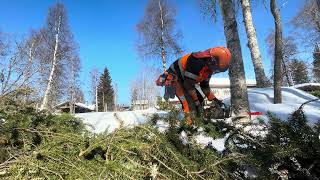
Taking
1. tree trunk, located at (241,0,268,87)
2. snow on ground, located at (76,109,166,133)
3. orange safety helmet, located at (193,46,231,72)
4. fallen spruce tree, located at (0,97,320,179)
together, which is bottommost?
fallen spruce tree, located at (0,97,320,179)

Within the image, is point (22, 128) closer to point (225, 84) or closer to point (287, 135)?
point (287, 135)

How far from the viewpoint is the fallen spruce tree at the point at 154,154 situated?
4.52 feet

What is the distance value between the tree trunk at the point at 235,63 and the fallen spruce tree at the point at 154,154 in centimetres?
435

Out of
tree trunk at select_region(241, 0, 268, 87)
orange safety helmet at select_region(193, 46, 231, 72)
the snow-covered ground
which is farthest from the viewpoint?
tree trunk at select_region(241, 0, 268, 87)

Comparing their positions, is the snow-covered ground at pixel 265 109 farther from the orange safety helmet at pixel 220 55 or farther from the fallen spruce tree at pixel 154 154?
the fallen spruce tree at pixel 154 154

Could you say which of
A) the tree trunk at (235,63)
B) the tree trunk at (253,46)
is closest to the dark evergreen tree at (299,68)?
the tree trunk at (253,46)

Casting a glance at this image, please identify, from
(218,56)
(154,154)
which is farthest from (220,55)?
(154,154)

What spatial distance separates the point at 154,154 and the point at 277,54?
8199 mm

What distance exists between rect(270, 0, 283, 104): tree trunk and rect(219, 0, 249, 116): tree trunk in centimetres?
288

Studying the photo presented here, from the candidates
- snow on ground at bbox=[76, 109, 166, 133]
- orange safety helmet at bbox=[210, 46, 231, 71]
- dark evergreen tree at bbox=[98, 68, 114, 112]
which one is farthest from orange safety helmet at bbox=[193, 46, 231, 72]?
dark evergreen tree at bbox=[98, 68, 114, 112]

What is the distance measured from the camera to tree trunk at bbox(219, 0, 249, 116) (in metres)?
6.11

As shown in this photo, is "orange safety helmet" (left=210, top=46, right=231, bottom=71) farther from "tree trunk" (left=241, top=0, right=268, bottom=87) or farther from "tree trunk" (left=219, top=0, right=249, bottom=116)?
"tree trunk" (left=241, top=0, right=268, bottom=87)

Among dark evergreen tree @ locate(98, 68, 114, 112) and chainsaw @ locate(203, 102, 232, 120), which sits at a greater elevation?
dark evergreen tree @ locate(98, 68, 114, 112)

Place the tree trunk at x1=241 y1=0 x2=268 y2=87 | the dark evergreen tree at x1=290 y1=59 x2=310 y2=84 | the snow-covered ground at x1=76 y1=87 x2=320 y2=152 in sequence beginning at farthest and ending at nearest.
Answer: the dark evergreen tree at x1=290 y1=59 x2=310 y2=84 → the tree trunk at x1=241 y1=0 x2=268 y2=87 → the snow-covered ground at x1=76 y1=87 x2=320 y2=152
